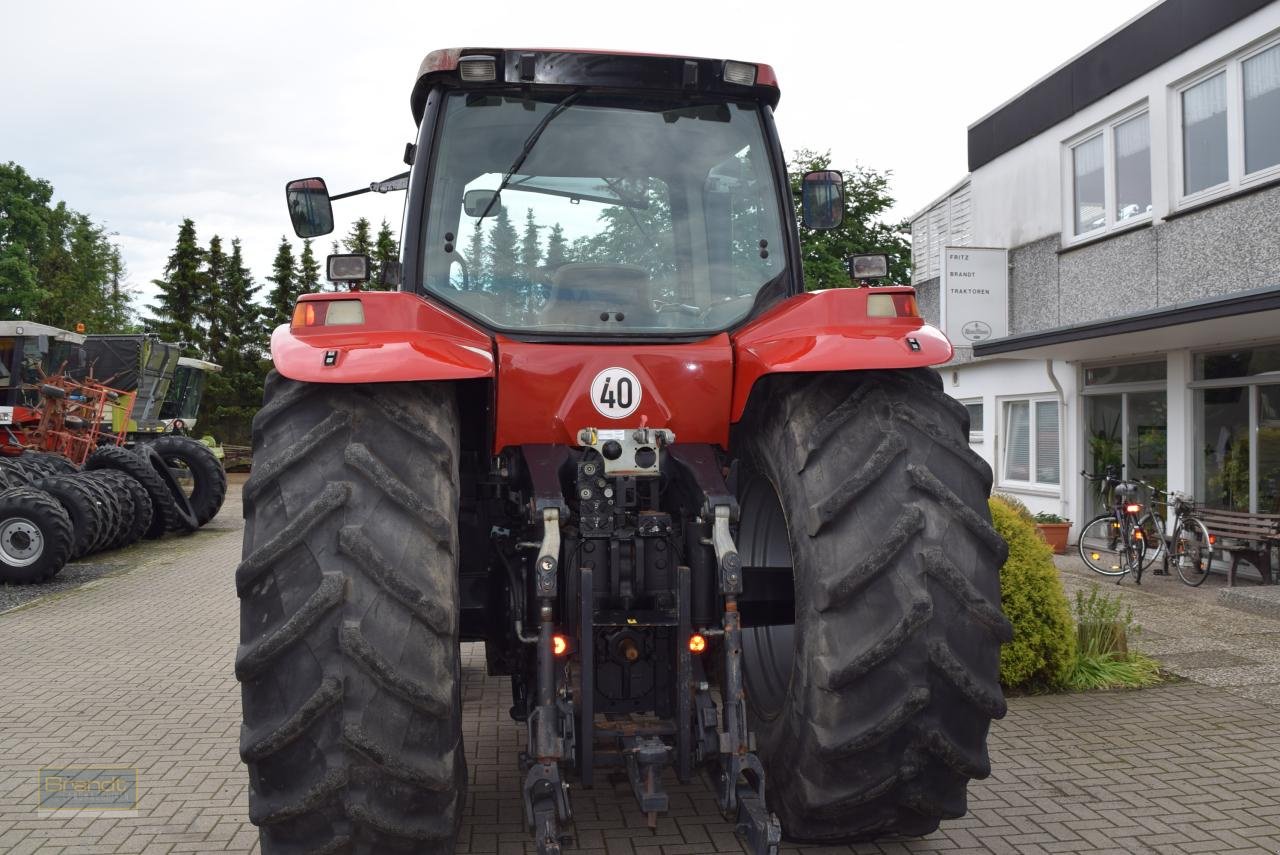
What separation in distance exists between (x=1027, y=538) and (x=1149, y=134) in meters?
8.19

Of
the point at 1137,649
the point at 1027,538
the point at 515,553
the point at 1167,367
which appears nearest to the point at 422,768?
the point at 515,553

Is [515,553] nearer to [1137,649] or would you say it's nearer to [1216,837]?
[1216,837]

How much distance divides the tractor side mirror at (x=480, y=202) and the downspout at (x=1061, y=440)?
12.0m

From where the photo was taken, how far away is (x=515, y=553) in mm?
3654

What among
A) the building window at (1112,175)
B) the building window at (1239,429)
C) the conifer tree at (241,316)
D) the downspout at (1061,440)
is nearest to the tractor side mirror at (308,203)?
Result: the building window at (1239,429)

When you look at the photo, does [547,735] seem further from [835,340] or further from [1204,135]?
[1204,135]

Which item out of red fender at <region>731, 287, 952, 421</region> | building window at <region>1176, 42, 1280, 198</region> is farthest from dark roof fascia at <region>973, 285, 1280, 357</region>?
red fender at <region>731, 287, 952, 421</region>

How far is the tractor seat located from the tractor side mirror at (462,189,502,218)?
1.06 feet

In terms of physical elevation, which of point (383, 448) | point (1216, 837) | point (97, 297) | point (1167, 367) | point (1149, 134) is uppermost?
point (97, 297)

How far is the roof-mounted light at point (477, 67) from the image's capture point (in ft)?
11.8

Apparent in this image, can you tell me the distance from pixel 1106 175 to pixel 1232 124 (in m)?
2.52

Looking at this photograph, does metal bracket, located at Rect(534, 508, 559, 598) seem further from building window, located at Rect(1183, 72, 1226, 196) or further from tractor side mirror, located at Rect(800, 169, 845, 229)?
building window, located at Rect(1183, 72, 1226, 196)

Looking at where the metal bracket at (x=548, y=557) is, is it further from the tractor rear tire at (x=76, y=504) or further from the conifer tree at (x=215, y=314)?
the conifer tree at (x=215, y=314)

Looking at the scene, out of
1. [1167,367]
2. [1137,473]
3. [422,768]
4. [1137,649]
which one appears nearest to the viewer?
[422,768]
